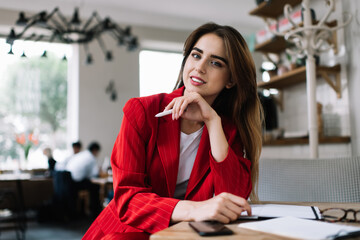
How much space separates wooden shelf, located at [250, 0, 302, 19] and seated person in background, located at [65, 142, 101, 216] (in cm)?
324

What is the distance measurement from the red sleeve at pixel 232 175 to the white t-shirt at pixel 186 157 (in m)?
0.16

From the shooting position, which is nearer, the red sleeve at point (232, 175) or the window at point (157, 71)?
the red sleeve at point (232, 175)

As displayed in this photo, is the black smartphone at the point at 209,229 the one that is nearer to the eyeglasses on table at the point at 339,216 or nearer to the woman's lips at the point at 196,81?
the eyeglasses on table at the point at 339,216

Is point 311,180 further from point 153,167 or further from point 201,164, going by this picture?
point 153,167

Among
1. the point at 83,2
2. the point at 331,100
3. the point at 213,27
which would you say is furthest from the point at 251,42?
the point at 83,2

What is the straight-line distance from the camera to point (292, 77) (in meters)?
2.94

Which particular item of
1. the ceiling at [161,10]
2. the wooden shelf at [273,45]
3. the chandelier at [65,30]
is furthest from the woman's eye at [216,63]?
the ceiling at [161,10]

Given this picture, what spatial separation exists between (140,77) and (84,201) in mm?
2582

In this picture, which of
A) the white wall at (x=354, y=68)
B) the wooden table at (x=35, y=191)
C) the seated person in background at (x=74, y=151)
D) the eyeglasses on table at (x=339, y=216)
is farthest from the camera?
the seated person in background at (x=74, y=151)

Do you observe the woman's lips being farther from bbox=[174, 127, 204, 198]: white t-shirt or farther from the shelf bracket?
the shelf bracket

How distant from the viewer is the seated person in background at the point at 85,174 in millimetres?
5133

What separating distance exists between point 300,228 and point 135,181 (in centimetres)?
55

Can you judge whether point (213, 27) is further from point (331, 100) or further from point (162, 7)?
point (162, 7)

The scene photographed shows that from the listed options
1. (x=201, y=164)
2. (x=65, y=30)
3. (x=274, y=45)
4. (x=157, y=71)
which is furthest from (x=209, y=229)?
(x=157, y=71)
